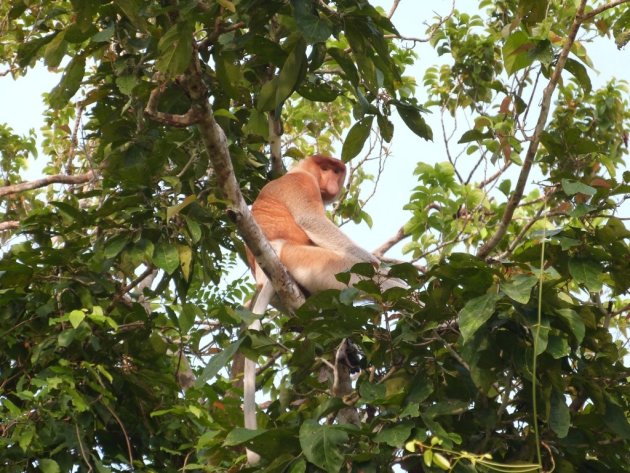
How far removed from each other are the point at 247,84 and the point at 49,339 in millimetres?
1421

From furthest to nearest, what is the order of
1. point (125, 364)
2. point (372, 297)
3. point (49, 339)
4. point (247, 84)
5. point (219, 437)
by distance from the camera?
1. point (247, 84)
2. point (125, 364)
3. point (49, 339)
4. point (219, 437)
5. point (372, 297)

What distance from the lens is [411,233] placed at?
520 cm

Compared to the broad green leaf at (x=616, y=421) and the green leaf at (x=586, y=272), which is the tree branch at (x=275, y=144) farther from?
the broad green leaf at (x=616, y=421)

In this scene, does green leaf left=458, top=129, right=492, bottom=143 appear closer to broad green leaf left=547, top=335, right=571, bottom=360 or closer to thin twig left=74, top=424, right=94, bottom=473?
broad green leaf left=547, top=335, right=571, bottom=360

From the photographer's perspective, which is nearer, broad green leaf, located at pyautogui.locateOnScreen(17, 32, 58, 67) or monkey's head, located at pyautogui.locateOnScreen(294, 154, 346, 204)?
broad green leaf, located at pyautogui.locateOnScreen(17, 32, 58, 67)

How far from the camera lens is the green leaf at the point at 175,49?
10.0ft

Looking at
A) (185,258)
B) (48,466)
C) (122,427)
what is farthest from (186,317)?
(48,466)

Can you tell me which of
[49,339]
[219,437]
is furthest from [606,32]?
[49,339]

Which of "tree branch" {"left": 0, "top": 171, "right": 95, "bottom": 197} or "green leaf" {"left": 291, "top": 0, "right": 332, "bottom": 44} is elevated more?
"tree branch" {"left": 0, "top": 171, "right": 95, "bottom": 197}

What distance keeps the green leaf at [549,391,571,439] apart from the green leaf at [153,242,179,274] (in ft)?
4.66

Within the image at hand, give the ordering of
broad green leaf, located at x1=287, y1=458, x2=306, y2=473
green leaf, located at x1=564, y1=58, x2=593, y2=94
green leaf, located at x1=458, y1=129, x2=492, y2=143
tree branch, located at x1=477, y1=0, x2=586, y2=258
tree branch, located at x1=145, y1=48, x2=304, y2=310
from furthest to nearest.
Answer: green leaf, located at x1=458, y1=129, x2=492, y2=143, green leaf, located at x1=564, y1=58, x2=593, y2=94, tree branch, located at x1=145, y1=48, x2=304, y2=310, tree branch, located at x1=477, y1=0, x2=586, y2=258, broad green leaf, located at x1=287, y1=458, x2=306, y2=473

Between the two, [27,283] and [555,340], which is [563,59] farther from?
[27,283]

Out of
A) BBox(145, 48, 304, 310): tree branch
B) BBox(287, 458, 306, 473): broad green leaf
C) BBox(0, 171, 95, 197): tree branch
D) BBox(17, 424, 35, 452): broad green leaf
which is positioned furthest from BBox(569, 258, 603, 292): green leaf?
BBox(0, 171, 95, 197): tree branch

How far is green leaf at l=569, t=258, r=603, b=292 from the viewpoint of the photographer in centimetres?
300
